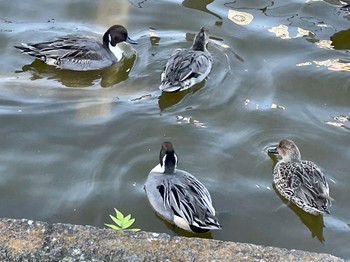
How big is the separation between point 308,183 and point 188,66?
2.47 meters

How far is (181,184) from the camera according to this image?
600 cm

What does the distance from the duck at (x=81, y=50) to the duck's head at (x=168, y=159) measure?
105 inches

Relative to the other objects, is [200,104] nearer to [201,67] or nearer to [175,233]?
[201,67]

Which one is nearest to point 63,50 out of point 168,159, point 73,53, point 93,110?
point 73,53

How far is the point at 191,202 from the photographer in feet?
19.0

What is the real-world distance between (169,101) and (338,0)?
12.6ft

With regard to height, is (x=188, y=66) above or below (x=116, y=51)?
above

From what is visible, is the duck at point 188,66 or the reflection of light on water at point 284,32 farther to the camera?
the reflection of light on water at point 284,32

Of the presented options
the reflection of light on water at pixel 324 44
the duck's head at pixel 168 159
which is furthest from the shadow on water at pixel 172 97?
the reflection of light on water at pixel 324 44

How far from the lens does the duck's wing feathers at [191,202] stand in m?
5.66

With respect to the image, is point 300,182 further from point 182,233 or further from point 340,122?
point 340,122

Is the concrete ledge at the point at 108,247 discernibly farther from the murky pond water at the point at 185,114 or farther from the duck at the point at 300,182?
the duck at the point at 300,182

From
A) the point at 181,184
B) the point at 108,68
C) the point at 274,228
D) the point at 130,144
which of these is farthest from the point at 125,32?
the point at 274,228

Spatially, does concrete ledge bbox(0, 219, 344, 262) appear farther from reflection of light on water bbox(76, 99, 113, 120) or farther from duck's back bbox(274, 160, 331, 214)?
reflection of light on water bbox(76, 99, 113, 120)
